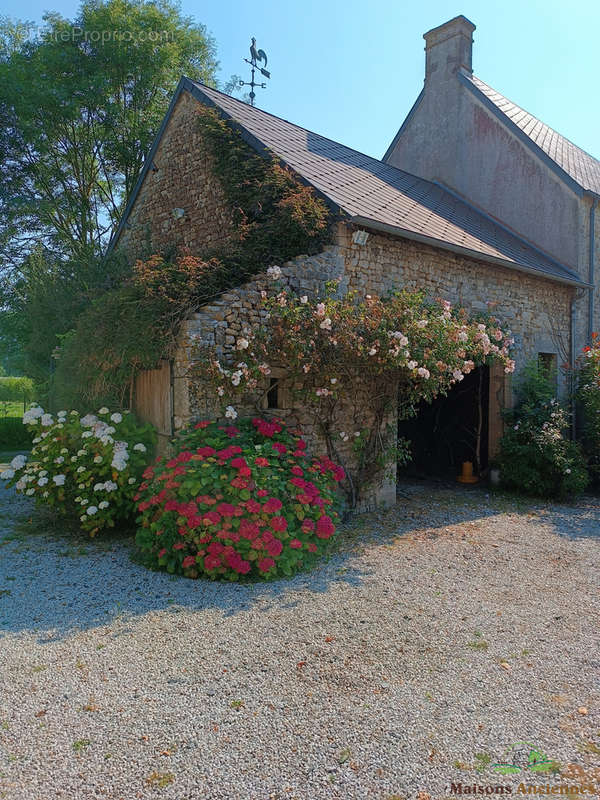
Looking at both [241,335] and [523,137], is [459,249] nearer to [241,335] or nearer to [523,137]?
[241,335]

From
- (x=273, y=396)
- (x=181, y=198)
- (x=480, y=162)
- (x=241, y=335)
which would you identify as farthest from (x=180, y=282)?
(x=480, y=162)

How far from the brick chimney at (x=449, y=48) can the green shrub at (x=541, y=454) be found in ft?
27.4

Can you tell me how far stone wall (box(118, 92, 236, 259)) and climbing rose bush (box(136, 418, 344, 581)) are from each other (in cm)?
430

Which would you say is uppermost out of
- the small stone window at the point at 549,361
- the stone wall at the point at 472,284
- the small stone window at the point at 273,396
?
the stone wall at the point at 472,284

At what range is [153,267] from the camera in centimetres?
618

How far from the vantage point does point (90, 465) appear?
5820 millimetres

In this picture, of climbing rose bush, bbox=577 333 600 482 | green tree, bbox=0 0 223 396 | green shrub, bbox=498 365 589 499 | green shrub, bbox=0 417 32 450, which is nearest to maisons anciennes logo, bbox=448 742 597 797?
green shrub, bbox=498 365 589 499

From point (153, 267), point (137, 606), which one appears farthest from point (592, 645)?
point (153, 267)

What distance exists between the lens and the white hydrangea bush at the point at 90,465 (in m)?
5.66

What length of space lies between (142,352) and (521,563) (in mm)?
4413

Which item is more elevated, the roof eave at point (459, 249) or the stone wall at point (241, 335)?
the roof eave at point (459, 249)

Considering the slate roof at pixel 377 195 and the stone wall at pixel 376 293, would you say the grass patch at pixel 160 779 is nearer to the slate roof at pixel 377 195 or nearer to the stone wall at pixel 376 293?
the stone wall at pixel 376 293

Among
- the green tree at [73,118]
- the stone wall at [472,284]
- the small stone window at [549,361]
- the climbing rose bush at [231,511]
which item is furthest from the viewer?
the green tree at [73,118]

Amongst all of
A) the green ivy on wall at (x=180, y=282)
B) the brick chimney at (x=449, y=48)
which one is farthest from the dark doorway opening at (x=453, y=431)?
the brick chimney at (x=449, y=48)
